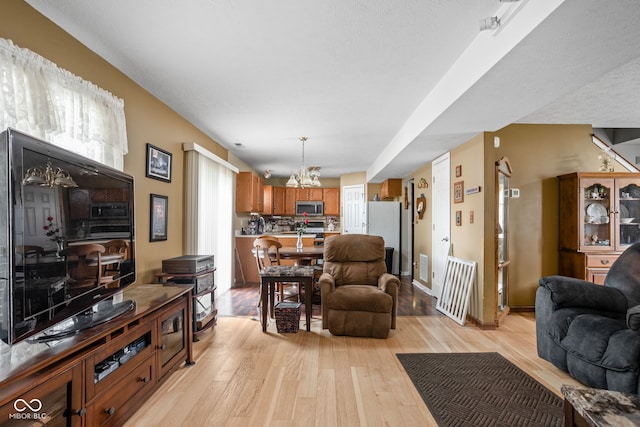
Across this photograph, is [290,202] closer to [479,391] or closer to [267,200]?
[267,200]

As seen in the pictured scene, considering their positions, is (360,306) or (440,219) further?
(440,219)

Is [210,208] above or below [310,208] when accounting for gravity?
below

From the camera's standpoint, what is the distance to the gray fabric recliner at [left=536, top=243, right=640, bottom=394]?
1871 millimetres

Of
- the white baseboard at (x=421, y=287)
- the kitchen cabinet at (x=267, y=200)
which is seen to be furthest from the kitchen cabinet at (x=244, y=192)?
the white baseboard at (x=421, y=287)

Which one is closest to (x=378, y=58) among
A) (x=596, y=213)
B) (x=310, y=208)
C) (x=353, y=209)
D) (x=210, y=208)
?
(x=210, y=208)

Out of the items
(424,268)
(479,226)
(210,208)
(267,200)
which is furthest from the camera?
(267,200)

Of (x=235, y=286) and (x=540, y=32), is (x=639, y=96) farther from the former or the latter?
(x=235, y=286)

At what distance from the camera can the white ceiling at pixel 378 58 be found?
5.78ft

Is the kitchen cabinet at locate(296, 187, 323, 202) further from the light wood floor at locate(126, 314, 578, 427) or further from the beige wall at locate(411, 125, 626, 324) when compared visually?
the light wood floor at locate(126, 314, 578, 427)

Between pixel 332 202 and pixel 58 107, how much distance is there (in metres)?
6.86

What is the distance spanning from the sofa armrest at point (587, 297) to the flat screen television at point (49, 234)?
318 cm

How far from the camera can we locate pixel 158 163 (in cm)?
318

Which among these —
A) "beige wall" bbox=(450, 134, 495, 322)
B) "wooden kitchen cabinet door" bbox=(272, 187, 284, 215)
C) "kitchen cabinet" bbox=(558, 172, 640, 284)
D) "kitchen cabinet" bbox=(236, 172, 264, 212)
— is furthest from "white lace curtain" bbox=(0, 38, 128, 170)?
"wooden kitchen cabinet door" bbox=(272, 187, 284, 215)

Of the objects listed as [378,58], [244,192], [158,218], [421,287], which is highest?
[378,58]
